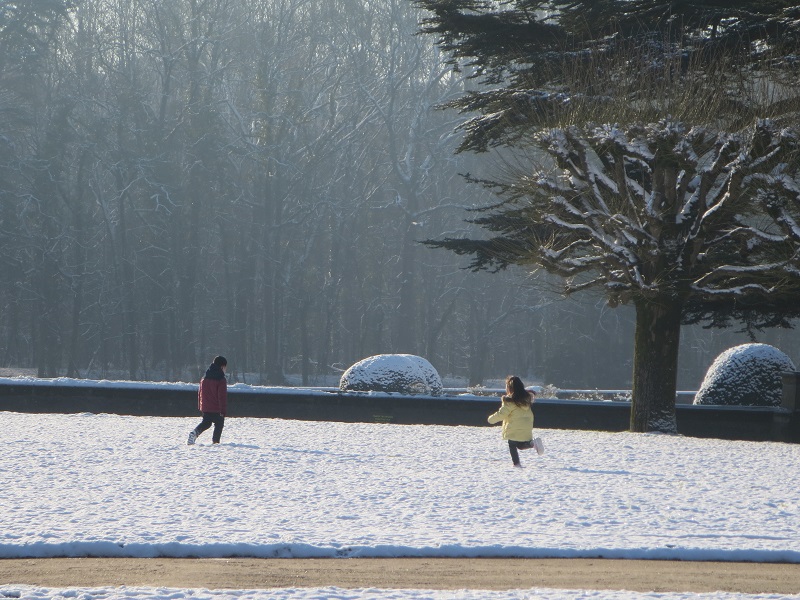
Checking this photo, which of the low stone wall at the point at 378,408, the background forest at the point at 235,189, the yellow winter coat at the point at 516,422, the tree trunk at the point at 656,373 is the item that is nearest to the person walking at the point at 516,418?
the yellow winter coat at the point at 516,422

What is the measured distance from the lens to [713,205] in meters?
16.4

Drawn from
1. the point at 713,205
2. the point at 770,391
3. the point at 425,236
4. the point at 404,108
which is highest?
the point at 404,108

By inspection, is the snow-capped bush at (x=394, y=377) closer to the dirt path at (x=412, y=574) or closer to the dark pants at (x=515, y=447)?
the dark pants at (x=515, y=447)

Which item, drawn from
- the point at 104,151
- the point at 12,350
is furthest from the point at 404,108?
the point at 12,350

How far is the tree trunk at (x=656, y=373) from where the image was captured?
1712 cm

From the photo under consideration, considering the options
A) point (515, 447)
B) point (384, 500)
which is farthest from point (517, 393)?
point (384, 500)

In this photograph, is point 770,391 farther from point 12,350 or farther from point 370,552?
point 12,350

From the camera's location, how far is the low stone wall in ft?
59.9

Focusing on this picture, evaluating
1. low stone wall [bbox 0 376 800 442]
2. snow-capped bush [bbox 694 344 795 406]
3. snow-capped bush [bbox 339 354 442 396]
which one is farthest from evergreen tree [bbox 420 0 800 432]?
snow-capped bush [bbox 339 354 442 396]

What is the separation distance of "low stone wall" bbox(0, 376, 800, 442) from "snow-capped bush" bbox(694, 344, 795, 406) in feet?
3.64

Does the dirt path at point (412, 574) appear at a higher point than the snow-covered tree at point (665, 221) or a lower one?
lower

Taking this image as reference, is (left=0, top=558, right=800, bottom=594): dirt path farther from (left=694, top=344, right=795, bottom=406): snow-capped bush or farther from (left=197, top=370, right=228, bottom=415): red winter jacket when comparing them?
(left=694, top=344, right=795, bottom=406): snow-capped bush

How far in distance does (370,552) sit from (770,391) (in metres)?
14.1

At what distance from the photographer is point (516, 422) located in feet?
40.5
